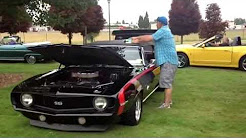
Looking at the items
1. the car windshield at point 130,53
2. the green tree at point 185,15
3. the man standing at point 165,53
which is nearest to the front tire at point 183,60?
the car windshield at point 130,53

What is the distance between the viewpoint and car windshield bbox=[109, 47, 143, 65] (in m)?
7.09

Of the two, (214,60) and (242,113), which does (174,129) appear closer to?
(242,113)

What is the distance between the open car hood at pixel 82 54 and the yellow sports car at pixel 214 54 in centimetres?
816

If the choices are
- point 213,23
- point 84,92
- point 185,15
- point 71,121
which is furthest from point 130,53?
point 185,15

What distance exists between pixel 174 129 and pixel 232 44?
9.31 m

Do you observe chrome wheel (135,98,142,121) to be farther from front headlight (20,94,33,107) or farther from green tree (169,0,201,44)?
green tree (169,0,201,44)

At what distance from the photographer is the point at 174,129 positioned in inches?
215

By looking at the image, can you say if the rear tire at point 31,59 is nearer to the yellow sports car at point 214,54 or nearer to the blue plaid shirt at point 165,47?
A: the yellow sports car at point 214,54

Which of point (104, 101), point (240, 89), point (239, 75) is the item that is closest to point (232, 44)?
point (239, 75)

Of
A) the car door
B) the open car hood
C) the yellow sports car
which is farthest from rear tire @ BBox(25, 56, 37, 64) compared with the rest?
the open car hood

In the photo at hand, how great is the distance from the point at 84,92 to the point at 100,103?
0.28m

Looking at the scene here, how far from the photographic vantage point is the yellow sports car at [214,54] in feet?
43.7

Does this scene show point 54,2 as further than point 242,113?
Yes

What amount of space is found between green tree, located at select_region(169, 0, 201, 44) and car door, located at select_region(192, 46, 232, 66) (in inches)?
777
